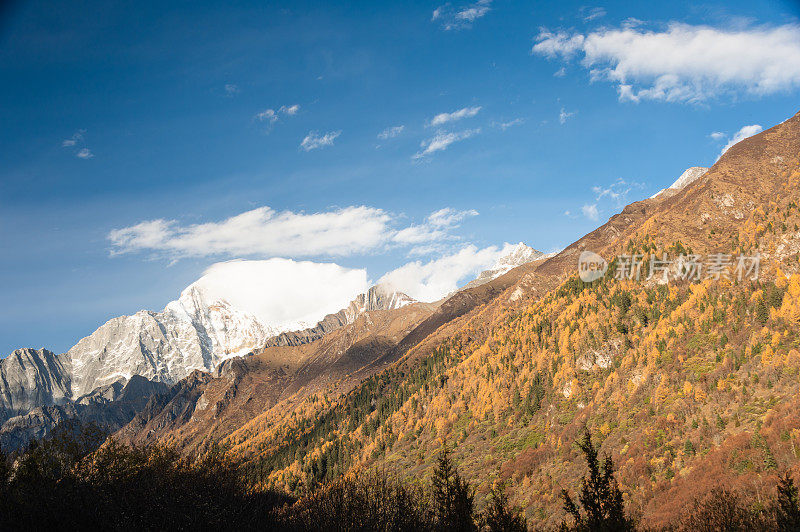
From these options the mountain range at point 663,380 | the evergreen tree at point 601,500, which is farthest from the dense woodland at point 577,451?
the mountain range at point 663,380

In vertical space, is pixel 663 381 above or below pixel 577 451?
above

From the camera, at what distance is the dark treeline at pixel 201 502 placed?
117 ft

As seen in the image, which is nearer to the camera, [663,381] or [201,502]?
[201,502]

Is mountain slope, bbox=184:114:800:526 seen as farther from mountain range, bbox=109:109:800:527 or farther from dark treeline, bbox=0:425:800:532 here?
dark treeline, bbox=0:425:800:532

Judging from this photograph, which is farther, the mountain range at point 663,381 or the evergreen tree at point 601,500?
the mountain range at point 663,381

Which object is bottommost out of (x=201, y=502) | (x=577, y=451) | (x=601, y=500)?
(x=577, y=451)

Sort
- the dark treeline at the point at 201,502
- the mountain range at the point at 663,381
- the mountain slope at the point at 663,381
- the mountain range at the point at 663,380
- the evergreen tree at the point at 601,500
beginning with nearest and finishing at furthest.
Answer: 1. the evergreen tree at the point at 601,500
2. the dark treeline at the point at 201,502
3. the mountain range at the point at 663,380
4. the mountain range at the point at 663,381
5. the mountain slope at the point at 663,381

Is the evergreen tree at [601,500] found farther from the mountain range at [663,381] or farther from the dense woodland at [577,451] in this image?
the mountain range at [663,381]

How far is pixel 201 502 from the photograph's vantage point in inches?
1577

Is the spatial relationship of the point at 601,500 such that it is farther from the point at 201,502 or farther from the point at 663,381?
the point at 663,381

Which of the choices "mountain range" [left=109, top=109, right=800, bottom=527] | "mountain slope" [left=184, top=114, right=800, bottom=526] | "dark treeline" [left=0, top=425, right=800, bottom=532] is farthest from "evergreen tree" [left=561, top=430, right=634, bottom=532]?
"mountain slope" [left=184, top=114, right=800, bottom=526]

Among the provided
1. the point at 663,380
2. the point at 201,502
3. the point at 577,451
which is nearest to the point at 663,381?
the point at 663,380

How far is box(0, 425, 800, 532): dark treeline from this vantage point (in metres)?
35.5

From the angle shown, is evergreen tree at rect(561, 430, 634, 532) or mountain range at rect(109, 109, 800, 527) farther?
mountain range at rect(109, 109, 800, 527)
